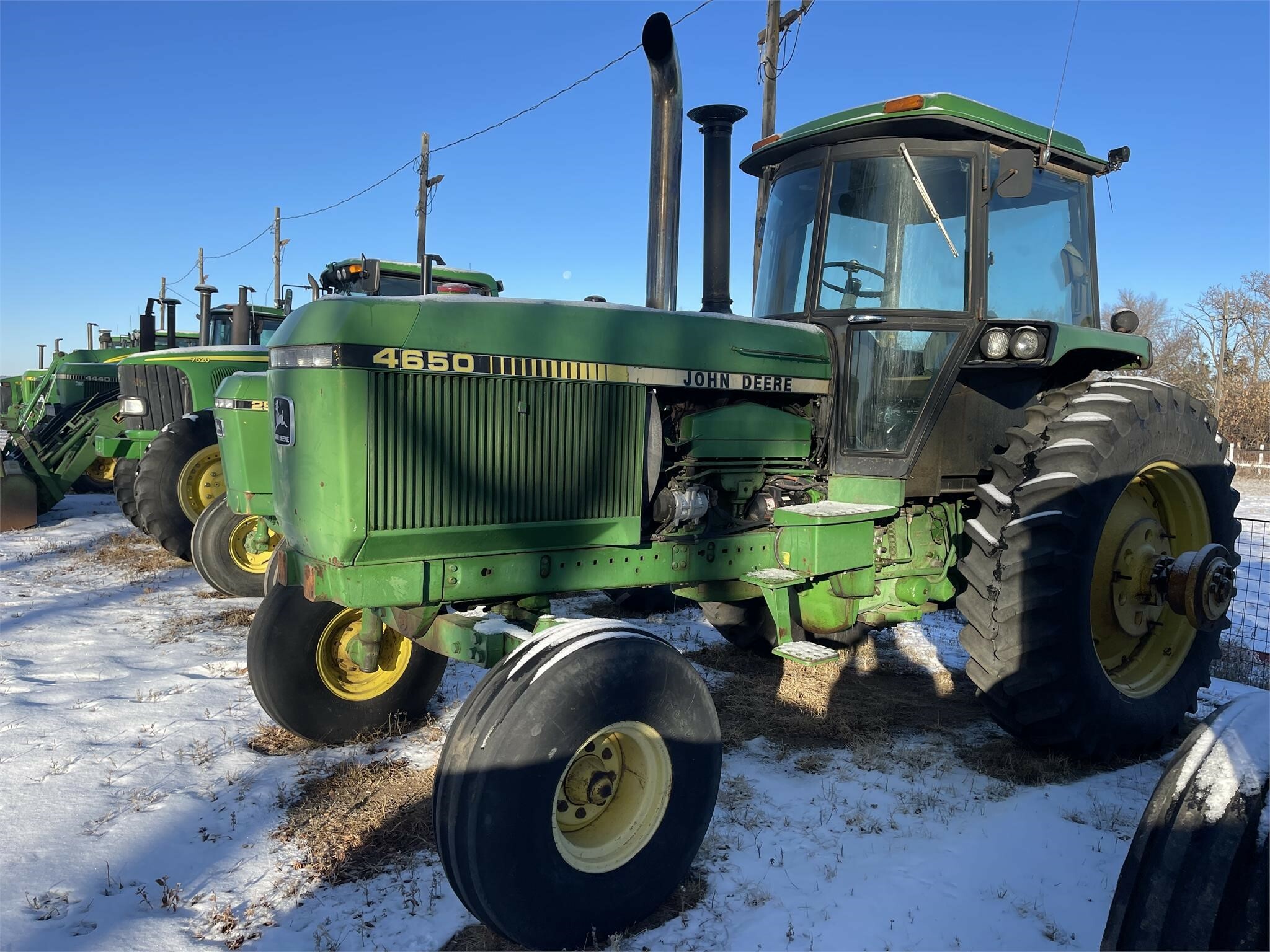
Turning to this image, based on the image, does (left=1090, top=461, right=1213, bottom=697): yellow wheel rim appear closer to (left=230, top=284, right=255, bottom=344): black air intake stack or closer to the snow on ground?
the snow on ground

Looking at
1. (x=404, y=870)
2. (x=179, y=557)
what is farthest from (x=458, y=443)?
(x=179, y=557)

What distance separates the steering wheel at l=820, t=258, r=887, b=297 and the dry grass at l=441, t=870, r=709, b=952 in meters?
2.58

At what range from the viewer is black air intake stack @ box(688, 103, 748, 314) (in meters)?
3.97

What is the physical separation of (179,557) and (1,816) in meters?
5.11

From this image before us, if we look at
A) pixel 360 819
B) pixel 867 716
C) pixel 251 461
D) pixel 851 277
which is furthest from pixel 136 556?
pixel 851 277

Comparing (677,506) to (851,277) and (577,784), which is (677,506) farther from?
(851,277)

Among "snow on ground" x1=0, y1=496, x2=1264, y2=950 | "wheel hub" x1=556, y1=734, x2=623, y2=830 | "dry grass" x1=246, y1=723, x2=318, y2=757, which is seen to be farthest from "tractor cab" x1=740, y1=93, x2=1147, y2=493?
"dry grass" x1=246, y1=723, x2=318, y2=757

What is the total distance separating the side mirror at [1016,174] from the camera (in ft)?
12.2

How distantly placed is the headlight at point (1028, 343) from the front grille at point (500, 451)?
5.72ft

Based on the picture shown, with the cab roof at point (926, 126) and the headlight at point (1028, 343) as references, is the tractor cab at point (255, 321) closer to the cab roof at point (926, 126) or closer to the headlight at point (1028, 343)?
the cab roof at point (926, 126)

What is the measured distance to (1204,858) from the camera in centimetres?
181

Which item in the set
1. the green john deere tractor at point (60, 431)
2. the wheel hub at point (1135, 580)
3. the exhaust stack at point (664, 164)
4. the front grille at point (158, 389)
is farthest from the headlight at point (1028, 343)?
the green john deere tractor at point (60, 431)

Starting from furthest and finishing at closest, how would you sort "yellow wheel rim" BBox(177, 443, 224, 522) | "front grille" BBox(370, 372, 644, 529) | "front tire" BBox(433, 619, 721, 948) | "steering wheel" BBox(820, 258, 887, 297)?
"yellow wheel rim" BBox(177, 443, 224, 522) → "steering wheel" BBox(820, 258, 887, 297) → "front grille" BBox(370, 372, 644, 529) → "front tire" BBox(433, 619, 721, 948)

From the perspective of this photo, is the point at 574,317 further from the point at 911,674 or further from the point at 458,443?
the point at 911,674
